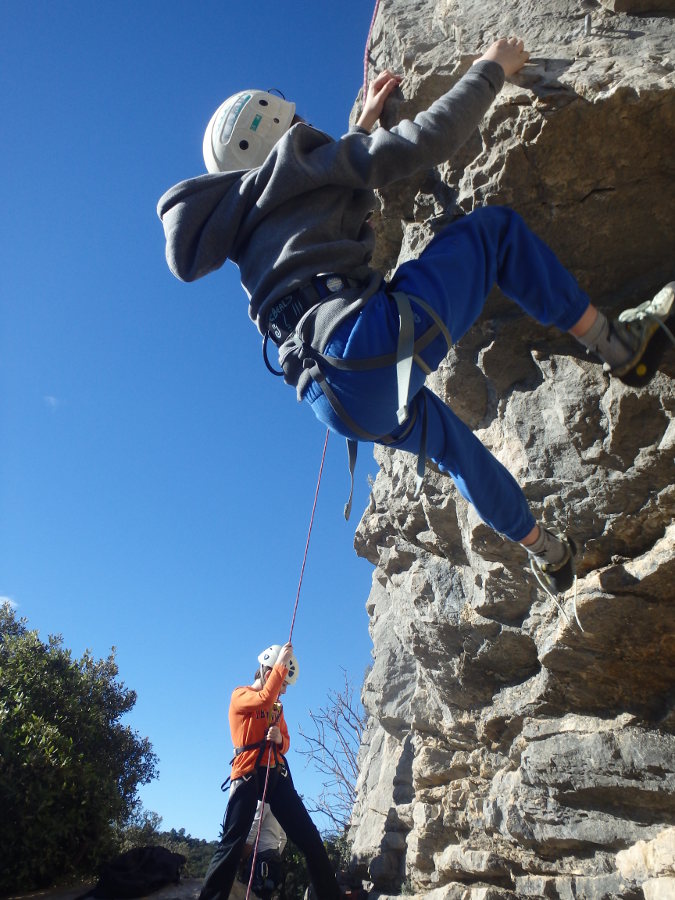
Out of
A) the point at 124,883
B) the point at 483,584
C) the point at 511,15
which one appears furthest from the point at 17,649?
the point at 511,15

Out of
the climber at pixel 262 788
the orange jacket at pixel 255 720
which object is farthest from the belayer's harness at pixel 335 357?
the orange jacket at pixel 255 720

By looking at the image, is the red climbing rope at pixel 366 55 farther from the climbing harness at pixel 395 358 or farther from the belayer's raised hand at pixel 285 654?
the belayer's raised hand at pixel 285 654

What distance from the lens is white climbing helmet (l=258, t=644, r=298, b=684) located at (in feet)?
23.0

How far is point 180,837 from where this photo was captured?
10805 mm

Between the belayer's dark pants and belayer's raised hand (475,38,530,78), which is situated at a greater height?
belayer's raised hand (475,38,530,78)

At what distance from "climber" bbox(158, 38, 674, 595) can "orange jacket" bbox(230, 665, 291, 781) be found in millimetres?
3437

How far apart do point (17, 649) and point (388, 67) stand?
7.08 meters

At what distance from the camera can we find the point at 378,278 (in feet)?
9.39

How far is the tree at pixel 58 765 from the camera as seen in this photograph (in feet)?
20.7

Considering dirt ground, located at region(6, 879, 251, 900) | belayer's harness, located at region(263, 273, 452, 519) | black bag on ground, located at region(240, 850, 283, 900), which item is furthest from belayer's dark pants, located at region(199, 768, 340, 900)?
belayer's harness, located at region(263, 273, 452, 519)

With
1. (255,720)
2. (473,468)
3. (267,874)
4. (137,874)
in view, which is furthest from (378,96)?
(137,874)

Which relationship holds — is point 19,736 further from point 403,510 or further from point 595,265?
point 595,265

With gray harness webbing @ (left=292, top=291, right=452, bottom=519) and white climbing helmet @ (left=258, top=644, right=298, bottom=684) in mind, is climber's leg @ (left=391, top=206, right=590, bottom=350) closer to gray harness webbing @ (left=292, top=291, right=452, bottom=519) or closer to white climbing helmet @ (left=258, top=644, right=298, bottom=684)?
gray harness webbing @ (left=292, top=291, right=452, bottom=519)

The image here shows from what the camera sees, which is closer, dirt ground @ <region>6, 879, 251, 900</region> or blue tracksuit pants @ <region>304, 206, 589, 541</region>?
blue tracksuit pants @ <region>304, 206, 589, 541</region>
